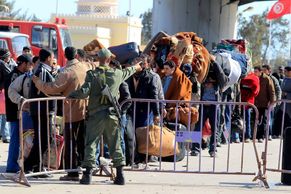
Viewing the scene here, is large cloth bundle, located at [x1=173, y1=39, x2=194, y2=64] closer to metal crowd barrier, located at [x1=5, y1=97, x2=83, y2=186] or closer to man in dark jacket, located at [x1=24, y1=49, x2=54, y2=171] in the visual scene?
man in dark jacket, located at [x1=24, y1=49, x2=54, y2=171]

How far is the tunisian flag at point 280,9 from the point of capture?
41562 mm

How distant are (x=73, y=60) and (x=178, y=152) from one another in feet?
9.13


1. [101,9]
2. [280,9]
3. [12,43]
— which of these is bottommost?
[12,43]

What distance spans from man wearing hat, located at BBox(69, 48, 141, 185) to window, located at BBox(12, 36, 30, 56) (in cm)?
1634

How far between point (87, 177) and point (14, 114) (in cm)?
174

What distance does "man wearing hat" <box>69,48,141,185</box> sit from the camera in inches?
476

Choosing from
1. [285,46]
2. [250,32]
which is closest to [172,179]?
[250,32]

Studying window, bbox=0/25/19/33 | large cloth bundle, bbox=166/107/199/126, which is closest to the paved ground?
large cloth bundle, bbox=166/107/199/126

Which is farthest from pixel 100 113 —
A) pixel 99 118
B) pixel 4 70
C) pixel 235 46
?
pixel 235 46

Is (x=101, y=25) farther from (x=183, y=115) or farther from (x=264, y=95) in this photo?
(x=183, y=115)

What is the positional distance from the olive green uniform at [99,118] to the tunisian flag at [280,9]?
3026 centimetres

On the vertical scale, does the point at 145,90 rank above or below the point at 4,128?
above

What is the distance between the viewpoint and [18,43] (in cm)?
2881

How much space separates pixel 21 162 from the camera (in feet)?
39.9
